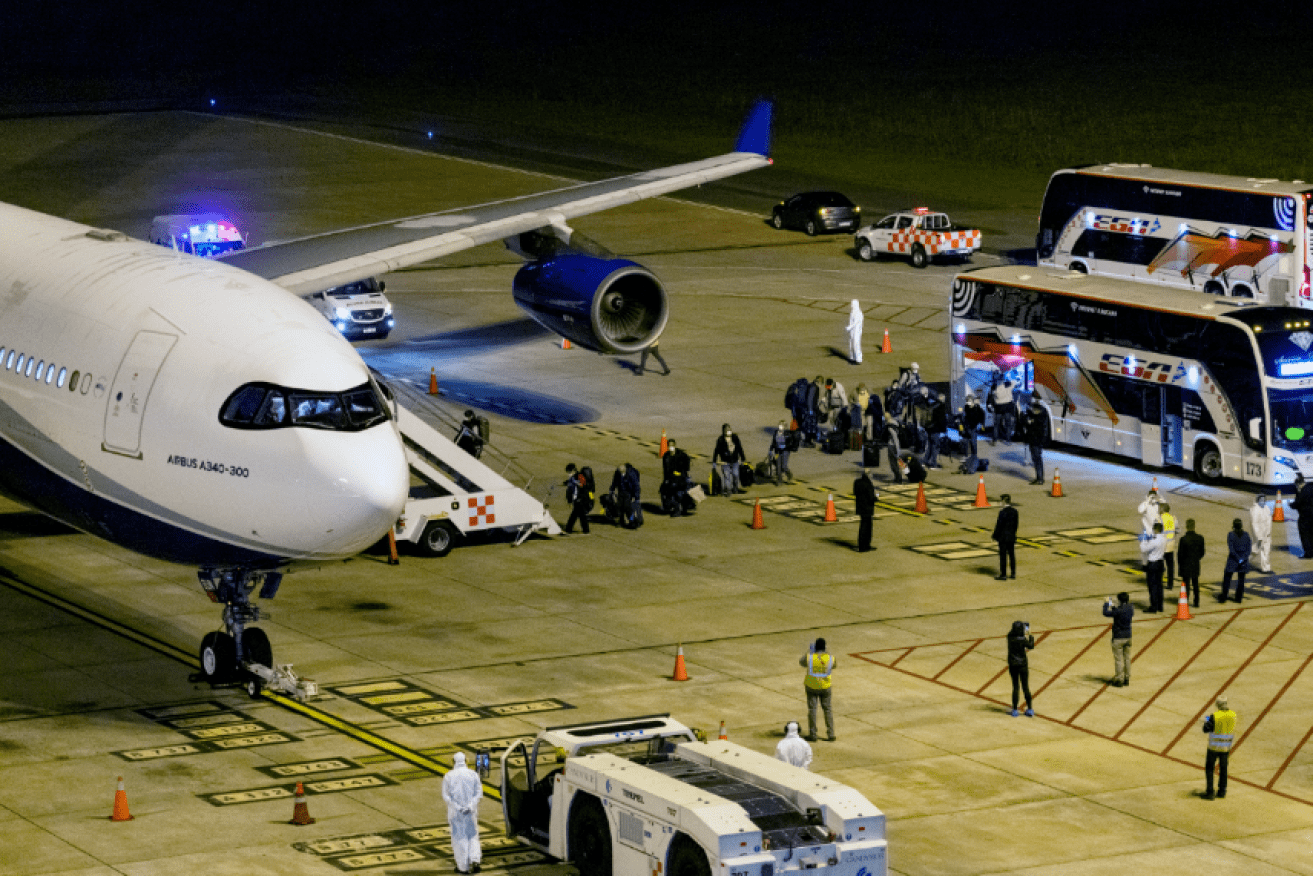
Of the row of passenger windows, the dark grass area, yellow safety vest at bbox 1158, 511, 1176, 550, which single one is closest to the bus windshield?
yellow safety vest at bbox 1158, 511, 1176, 550

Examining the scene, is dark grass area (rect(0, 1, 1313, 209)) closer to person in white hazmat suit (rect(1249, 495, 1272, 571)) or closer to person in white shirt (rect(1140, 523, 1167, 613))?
person in white hazmat suit (rect(1249, 495, 1272, 571))

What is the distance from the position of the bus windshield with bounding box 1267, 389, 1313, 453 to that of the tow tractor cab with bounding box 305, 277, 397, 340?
27179 mm

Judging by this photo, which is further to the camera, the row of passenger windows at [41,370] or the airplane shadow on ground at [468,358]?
the airplane shadow on ground at [468,358]

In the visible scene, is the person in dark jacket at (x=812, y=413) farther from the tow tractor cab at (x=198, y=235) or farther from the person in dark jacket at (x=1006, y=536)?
the tow tractor cab at (x=198, y=235)

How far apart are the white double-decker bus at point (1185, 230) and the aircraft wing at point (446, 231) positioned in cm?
1274

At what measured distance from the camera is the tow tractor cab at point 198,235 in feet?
216

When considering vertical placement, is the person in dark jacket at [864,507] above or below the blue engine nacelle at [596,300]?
below

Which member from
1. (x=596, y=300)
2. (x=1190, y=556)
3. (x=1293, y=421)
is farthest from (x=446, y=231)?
(x=1293, y=421)

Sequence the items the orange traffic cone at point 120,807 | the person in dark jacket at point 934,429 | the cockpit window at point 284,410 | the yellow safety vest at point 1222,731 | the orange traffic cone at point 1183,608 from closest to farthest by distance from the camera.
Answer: the orange traffic cone at point 120,807, the yellow safety vest at point 1222,731, the cockpit window at point 284,410, the orange traffic cone at point 1183,608, the person in dark jacket at point 934,429

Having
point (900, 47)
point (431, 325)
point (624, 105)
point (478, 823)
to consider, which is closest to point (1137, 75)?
point (900, 47)

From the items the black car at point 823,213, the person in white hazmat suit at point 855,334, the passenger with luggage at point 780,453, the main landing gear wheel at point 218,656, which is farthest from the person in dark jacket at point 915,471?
the black car at point 823,213

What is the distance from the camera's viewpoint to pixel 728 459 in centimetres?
4806

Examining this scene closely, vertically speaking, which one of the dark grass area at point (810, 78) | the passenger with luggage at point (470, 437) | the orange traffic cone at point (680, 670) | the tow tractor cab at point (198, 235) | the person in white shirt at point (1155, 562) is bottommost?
the orange traffic cone at point (680, 670)

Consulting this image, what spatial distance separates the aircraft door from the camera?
31641mm
